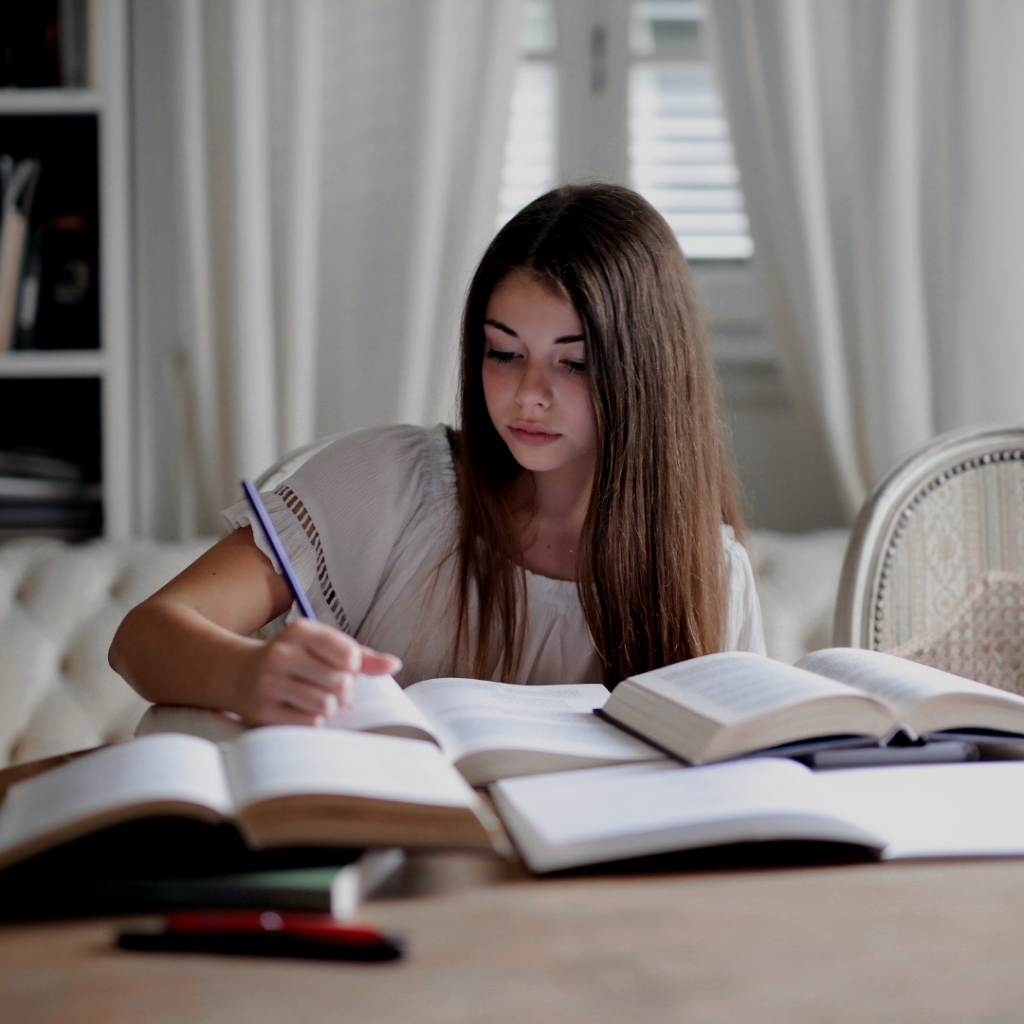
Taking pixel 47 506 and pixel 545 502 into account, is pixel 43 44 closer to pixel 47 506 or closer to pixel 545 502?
pixel 47 506

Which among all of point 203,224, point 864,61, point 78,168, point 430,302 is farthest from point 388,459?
point 864,61

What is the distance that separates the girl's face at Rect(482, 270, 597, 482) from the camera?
4.04 feet

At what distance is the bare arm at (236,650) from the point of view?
2.54 ft

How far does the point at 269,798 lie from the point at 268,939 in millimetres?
75

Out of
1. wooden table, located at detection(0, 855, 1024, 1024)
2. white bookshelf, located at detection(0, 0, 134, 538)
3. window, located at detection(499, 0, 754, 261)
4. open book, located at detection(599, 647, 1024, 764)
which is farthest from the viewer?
window, located at detection(499, 0, 754, 261)

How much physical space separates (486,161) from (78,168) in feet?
2.33

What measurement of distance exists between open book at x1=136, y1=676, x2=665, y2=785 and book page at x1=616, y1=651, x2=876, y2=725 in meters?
0.05

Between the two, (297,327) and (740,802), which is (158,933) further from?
(297,327)

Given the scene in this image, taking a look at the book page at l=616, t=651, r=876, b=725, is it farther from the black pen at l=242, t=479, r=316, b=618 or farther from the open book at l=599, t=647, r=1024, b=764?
the black pen at l=242, t=479, r=316, b=618

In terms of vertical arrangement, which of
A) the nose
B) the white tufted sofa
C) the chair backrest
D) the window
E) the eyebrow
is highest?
the window

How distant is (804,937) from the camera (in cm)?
55

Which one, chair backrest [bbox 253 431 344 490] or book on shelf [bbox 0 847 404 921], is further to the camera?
chair backrest [bbox 253 431 344 490]

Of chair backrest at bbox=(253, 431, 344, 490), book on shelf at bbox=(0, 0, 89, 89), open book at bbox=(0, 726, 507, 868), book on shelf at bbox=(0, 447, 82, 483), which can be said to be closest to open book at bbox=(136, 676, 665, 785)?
open book at bbox=(0, 726, 507, 868)

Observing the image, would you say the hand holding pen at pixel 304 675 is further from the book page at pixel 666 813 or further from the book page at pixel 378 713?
the book page at pixel 666 813
